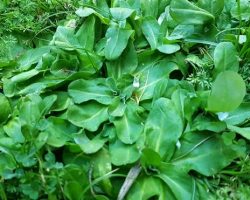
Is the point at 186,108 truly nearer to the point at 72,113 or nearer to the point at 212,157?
the point at 212,157

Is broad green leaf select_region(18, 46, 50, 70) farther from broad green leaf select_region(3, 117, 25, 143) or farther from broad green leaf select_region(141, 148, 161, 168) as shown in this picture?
broad green leaf select_region(141, 148, 161, 168)

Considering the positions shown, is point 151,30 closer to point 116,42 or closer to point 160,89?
point 116,42

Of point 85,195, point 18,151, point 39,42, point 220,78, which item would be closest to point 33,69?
point 39,42

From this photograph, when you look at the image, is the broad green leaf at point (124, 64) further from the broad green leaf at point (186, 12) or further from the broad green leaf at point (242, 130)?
the broad green leaf at point (242, 130)

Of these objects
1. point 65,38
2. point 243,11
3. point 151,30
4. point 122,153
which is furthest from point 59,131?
point 243,11

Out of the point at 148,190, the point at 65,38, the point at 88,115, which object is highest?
the point at 65,38

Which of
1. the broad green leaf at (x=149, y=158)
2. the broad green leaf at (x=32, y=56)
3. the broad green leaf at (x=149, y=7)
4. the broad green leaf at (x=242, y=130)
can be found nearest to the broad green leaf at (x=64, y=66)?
the broad green leaf at (x=32, y=56)

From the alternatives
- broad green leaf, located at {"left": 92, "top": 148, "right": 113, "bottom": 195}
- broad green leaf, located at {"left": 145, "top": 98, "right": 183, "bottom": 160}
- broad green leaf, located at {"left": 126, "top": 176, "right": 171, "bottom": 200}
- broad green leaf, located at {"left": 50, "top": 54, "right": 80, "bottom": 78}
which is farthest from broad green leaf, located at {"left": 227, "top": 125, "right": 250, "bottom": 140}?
broad green leaf, located at {"left": 50, "top": 54, "right": 80, "bottom": 78}
